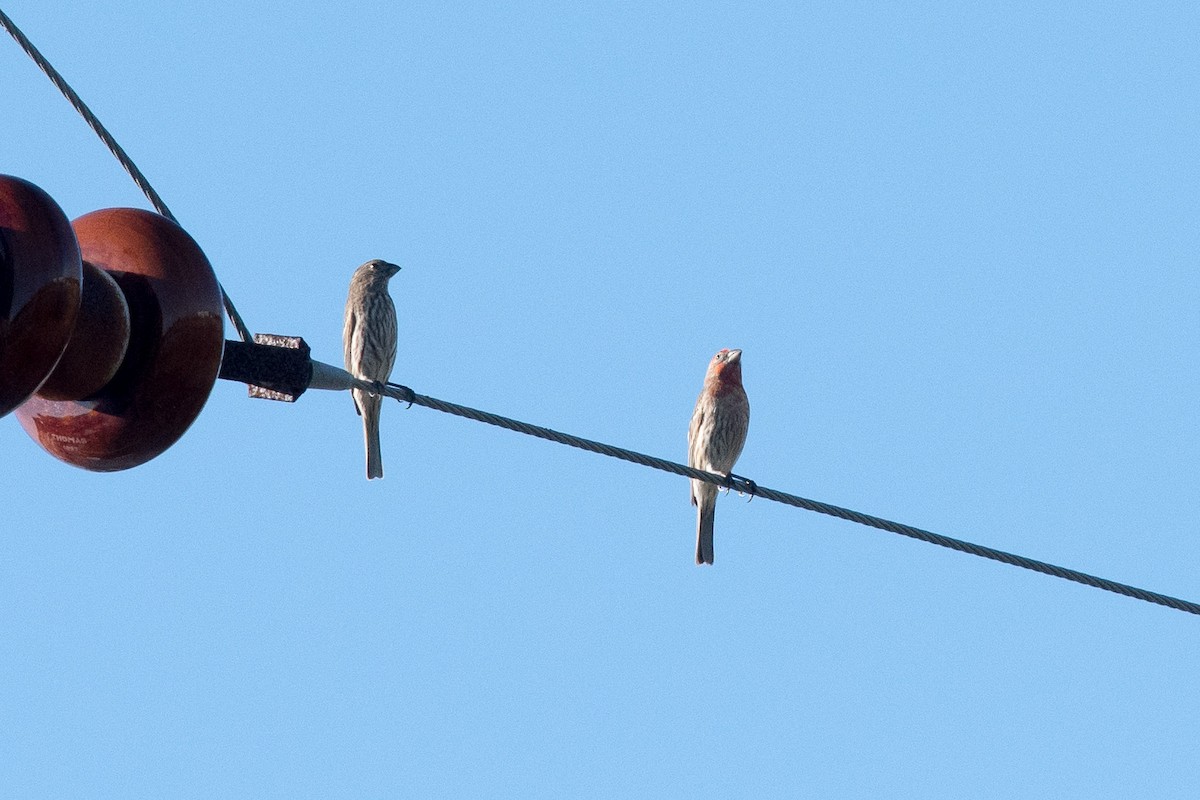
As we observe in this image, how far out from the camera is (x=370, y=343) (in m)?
13.3

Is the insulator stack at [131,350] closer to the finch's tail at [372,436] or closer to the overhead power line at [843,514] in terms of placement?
the overhead power line at [843,514]

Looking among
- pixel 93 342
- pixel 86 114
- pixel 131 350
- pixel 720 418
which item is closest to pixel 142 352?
pixel 131 350

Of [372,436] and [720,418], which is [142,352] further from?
[372,436]

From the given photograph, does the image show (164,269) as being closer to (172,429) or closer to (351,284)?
(172,429)

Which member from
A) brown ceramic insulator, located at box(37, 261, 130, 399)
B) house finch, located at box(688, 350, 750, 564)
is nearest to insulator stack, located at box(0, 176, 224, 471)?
brown ceramic insulator, located at box(37, 261, 130, 399)

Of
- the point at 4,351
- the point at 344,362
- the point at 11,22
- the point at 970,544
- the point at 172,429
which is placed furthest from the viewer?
the point at 344,362

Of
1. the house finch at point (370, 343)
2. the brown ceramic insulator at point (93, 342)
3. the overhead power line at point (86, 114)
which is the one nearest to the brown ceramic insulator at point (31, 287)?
the brown ceramic insulator at point (93, 342)

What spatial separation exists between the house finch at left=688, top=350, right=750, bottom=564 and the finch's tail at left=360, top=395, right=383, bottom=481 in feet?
8.37

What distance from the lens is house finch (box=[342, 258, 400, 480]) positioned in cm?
1324

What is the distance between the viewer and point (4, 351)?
2.74 meters

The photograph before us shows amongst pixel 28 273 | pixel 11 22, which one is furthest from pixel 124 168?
pixel 28 273

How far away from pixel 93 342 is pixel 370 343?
33.6 feet

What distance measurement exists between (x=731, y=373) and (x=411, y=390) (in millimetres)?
4668

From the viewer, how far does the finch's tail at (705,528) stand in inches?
520
